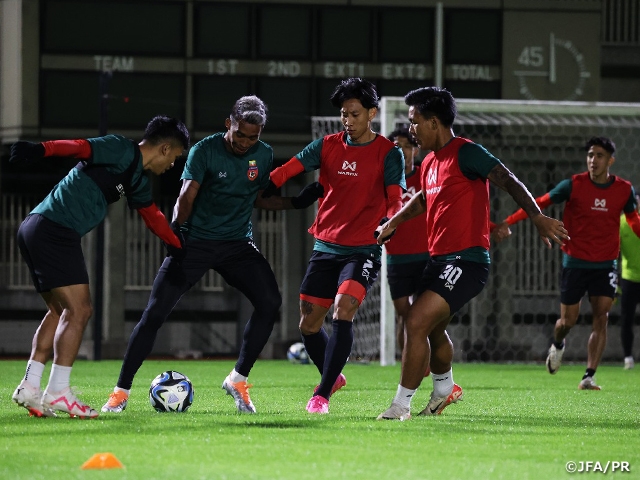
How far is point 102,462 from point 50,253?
6.57 ft

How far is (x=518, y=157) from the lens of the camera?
16062 mm

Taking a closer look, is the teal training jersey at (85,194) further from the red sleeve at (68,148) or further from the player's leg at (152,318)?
the player's leg at (152,318)

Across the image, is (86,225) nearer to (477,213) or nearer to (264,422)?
(264,422)

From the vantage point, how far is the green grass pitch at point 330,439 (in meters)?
4.92

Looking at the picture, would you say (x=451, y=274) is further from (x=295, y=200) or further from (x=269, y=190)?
(x=269, y=190)

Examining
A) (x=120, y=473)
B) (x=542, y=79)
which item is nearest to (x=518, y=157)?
(x=542, y=79)

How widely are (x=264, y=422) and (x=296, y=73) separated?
8821 mm

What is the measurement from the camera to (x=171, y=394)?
23.7 feet

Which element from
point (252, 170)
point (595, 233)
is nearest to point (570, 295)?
point (595, 233)

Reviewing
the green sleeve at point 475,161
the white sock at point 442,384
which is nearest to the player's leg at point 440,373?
the white sock at point 442,384

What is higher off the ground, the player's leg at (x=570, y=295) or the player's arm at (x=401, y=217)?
the player's arm at (x=401, y=217)

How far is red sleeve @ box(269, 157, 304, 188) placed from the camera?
25.0ft

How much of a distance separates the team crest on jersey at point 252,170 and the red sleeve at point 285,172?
0.62 feet

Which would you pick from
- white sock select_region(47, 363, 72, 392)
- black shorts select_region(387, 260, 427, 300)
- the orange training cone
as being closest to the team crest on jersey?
white sock select_region(47, 363, 72, 392)
